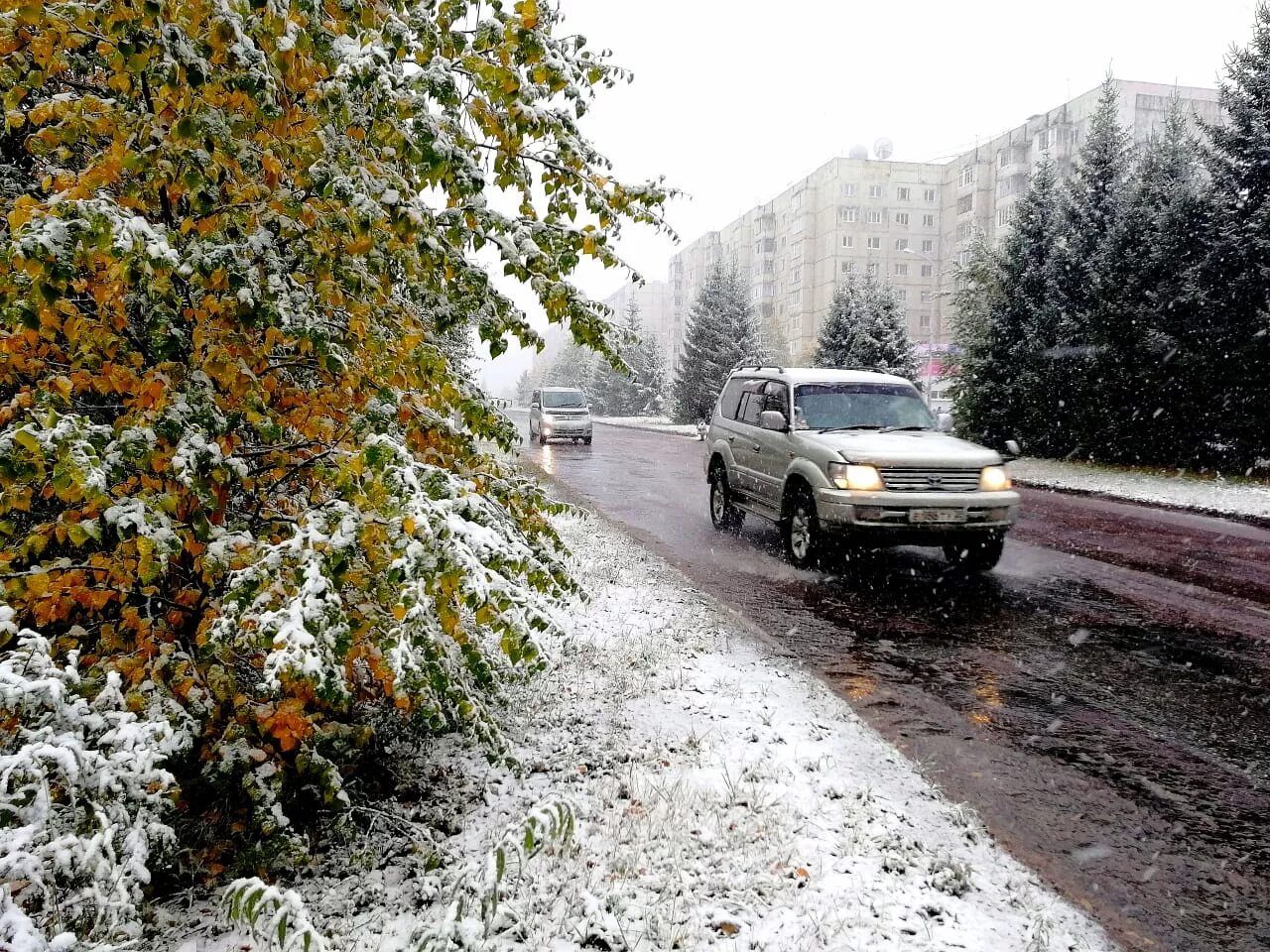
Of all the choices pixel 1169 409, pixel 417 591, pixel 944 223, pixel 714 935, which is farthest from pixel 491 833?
pixel 944 223

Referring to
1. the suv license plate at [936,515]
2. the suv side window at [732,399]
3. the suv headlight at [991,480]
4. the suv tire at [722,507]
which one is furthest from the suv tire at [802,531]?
the suv side window at [732,399]

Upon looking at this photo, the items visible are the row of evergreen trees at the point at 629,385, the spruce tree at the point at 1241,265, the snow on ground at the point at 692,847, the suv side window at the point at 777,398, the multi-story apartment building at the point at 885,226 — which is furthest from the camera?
the multi-story apartment building at the point at 885,226

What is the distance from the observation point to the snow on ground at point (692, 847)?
108 inches

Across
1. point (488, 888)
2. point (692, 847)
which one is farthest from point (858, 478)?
point (488, 888)

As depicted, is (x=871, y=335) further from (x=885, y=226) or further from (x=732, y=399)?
(x=885, y=226)

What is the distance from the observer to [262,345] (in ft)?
9.55

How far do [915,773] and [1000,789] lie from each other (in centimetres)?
39

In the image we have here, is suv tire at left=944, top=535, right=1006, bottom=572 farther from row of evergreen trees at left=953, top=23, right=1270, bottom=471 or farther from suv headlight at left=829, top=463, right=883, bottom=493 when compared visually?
row of evergreen trees at left=953, top=23, right=1270, bottom=471

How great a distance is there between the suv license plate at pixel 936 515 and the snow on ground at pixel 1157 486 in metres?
8.33

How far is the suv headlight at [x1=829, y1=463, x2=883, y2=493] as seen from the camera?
24.4ft

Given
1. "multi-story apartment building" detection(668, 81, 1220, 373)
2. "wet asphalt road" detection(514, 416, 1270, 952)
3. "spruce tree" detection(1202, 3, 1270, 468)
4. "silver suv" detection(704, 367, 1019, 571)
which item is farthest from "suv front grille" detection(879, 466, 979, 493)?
→ "multi-story apartment building" detection(668, 81, 1220, 373)

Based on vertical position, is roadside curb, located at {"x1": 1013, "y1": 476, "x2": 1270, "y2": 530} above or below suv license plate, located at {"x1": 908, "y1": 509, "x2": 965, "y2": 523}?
below

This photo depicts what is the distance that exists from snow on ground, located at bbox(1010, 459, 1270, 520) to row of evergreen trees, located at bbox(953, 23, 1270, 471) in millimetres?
1263

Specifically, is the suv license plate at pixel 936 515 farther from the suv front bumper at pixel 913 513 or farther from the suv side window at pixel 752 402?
the suv side window at pixel 752 402
